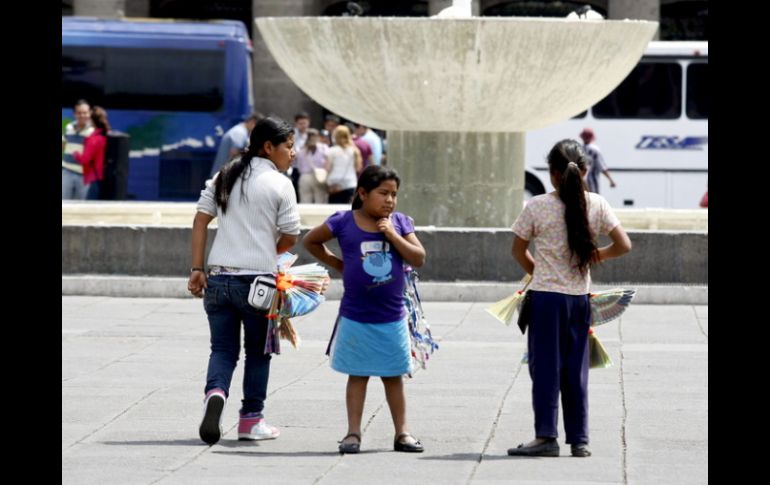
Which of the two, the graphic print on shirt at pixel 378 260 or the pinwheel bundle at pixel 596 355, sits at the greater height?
the graphic print on shirt at pixel 378 260

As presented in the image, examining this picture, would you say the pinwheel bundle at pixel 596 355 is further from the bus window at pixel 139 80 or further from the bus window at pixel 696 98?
the bus window at pixel 139 80

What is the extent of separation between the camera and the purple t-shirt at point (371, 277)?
23.5 ft

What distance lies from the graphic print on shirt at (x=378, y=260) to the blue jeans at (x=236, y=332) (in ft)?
1.79

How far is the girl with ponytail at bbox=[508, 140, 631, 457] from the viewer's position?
7086mm

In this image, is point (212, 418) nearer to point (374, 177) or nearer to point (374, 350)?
point (374, 350)

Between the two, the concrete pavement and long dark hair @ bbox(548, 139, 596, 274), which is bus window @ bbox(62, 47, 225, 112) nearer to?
the concrete pavement

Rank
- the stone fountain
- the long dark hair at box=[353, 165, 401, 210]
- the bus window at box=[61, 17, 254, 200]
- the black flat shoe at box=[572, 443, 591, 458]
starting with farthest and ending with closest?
1. the bus window at box=[61, 17, 254, 200]
2. the stone fountain
3. the long dark hair at box=[353, 165, 401, 210]
4. the black flat shoe at box=[572, 443, 591, 458]

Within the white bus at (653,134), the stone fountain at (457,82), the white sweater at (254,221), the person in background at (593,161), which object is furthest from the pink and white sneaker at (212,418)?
the white bus at (653,134)

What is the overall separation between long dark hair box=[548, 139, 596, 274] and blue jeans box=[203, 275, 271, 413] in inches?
55.1

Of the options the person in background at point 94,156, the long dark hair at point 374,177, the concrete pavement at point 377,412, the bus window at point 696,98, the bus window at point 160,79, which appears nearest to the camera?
the concrete pavement at point 377,412

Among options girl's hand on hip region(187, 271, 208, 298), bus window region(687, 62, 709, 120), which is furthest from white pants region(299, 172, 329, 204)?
girl's hand on hip region(187, 271, 208, 298)

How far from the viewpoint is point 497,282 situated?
43.3 feet

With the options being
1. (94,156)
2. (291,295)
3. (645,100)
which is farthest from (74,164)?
(291,295)

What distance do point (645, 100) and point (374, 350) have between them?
763 inches
